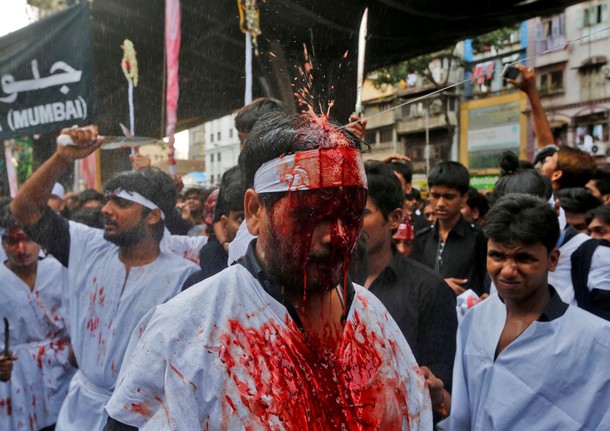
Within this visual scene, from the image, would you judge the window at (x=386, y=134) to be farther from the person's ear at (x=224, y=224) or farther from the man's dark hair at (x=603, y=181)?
the person's ear at (x=224, y=224)

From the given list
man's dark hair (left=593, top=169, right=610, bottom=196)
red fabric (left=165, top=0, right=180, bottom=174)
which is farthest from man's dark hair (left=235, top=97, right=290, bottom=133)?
man's dark hair (left=593, top=169, right=610, bottom=196)

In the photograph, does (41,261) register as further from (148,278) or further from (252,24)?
(252,24)

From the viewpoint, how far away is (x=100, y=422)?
304 centimetres

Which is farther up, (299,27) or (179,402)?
(299,27)

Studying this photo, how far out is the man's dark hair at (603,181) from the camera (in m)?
5.11

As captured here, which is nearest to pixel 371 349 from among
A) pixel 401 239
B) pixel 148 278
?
pixel 148 278

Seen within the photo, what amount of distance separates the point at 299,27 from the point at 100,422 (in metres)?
2.05

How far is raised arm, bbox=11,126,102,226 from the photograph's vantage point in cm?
297

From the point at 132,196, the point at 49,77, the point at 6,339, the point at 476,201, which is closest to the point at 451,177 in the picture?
the point at 476,201

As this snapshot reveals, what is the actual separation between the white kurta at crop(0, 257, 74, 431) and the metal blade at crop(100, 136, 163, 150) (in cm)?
101

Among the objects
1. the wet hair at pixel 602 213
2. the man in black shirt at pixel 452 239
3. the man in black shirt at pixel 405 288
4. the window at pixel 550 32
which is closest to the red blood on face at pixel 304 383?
the man in black shirt at pixel 405 288

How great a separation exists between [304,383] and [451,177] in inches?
119

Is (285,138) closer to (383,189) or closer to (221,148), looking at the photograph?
(383,189)

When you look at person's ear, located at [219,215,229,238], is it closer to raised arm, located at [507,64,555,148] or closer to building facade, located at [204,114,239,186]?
building facade, located at [204,114,239,186]
